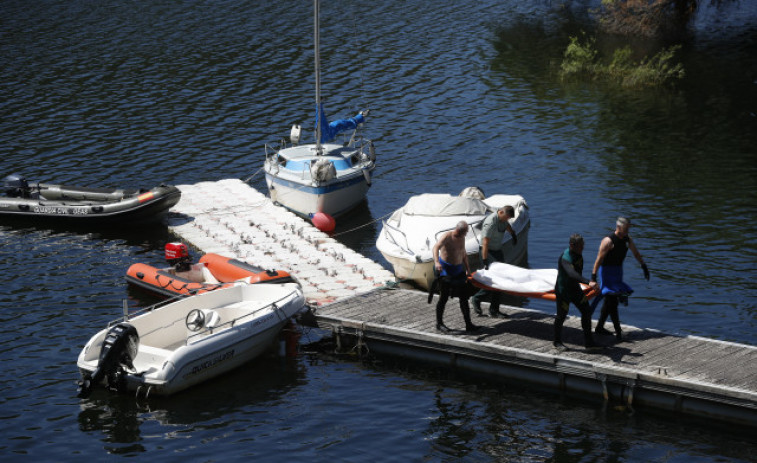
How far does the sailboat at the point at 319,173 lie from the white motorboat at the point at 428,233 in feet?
14.5

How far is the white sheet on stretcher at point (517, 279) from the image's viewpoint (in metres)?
19.1

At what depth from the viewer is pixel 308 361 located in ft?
68.2

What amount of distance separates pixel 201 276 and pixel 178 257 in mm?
870

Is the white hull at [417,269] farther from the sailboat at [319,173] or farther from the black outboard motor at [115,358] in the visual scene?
the black outboard motor at [115,358]

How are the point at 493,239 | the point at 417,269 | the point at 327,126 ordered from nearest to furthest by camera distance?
the point at 493,239, the point at 417,269, the point at 327,126

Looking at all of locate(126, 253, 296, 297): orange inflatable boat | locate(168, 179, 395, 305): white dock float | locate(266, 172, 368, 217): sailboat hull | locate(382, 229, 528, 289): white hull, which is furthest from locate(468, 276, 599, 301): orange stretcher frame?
locate(266, 172, 368, 217): sailboat hull

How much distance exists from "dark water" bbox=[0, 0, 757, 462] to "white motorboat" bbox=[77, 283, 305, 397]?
1.54 feet

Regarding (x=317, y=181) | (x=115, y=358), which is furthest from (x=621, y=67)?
(x=115, y=358)

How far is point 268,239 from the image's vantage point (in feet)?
90.0

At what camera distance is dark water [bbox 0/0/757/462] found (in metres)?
17.7

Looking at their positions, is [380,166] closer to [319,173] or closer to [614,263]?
[319,173]

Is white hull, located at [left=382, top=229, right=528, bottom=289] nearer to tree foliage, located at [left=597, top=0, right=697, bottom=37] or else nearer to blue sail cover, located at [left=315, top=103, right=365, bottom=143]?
blue sail cover, located at [left=315, top=103, right=365, bottom=143]

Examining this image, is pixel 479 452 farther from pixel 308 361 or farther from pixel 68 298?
pixel 68 298

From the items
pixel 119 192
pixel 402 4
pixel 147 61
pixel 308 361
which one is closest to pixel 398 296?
pixel 308 361
